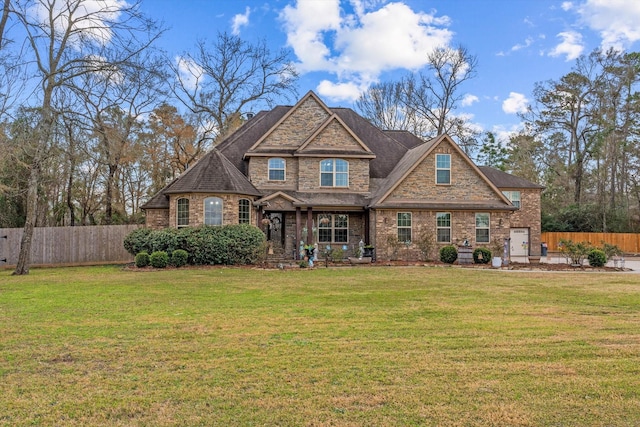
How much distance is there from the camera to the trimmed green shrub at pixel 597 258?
63.0 feet

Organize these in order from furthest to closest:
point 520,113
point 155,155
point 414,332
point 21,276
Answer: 1. point 520,113
2. point 155,155
3. point 21,276
4. point 414,332

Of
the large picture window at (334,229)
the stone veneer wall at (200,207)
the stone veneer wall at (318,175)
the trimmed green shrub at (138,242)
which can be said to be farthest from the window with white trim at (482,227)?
the trimmed green shrub at (138,242)

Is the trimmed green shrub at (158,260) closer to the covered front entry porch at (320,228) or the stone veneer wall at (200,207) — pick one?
the stone veneer wall at (200,207)

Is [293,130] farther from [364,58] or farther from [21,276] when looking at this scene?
[21,276]

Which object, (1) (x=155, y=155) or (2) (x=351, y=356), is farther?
(1) (x=155, y=155)

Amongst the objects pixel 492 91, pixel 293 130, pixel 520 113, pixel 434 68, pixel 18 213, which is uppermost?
pixel 434 68

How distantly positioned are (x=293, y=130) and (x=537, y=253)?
17231 mm

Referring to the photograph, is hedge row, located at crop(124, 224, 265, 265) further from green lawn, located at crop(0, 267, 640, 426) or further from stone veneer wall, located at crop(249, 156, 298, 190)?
green lawn, located at crop(0, 267, 640, 426)

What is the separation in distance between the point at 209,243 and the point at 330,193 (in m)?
7.21

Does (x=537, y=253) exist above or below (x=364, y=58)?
below

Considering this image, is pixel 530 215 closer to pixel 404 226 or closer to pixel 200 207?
pixel 404 226

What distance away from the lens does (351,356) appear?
225 inches

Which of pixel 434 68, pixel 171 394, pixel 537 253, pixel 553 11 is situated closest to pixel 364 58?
pixel 434 68

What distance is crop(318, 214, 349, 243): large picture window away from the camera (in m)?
23.5
